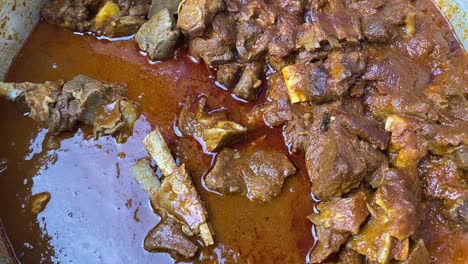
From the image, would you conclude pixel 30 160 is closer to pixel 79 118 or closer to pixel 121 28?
pixel 79 118

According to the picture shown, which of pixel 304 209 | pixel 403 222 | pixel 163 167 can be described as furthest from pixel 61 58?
pixel 403 222

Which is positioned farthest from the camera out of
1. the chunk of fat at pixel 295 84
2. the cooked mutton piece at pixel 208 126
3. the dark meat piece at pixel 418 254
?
the chunk of fat at pixel 295 84

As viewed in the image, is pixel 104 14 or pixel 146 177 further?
pixel 104 14

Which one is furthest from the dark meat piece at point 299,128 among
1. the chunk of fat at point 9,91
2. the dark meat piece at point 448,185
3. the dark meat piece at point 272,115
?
the chunk of fat at point 9,91

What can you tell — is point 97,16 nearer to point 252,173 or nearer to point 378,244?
point 252,173

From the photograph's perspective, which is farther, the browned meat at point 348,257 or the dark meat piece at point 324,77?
the dark meat piece at point 324,77

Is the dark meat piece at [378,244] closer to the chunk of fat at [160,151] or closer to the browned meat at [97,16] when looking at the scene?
the chunk of fat at [160,151]

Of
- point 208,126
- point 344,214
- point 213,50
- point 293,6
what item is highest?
point 293,6

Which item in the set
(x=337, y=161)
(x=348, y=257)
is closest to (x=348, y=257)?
(x=348, y=257)
